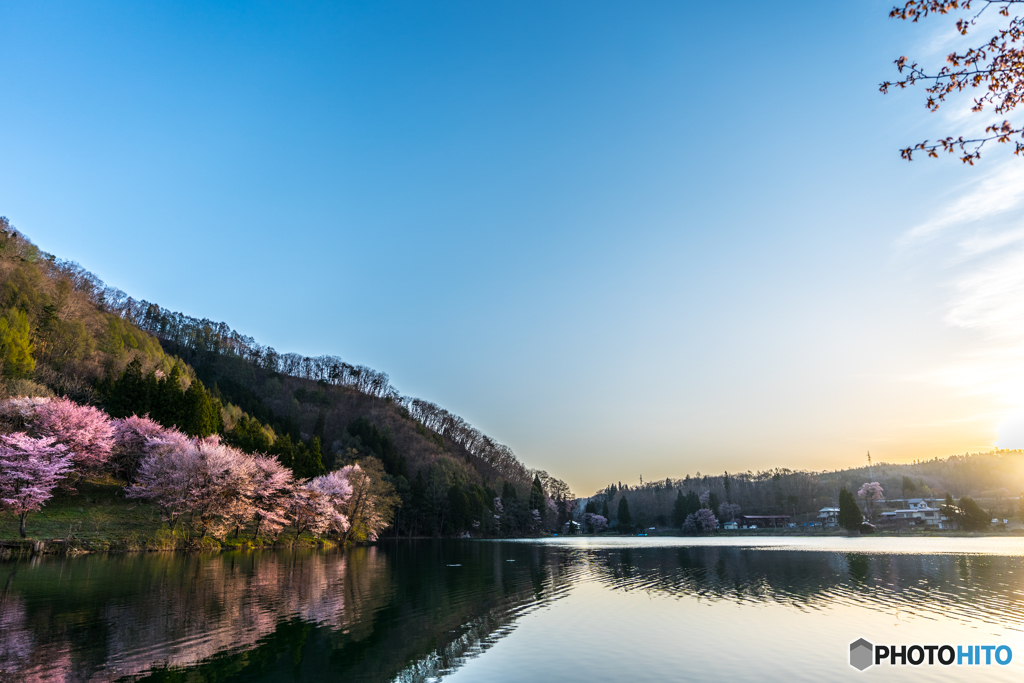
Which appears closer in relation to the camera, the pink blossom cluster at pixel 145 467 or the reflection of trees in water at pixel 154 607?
the reflection of trees in water at pixel 154 607

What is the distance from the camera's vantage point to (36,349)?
61.9m

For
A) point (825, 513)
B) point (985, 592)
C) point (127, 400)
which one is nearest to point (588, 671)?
point (985, 592)

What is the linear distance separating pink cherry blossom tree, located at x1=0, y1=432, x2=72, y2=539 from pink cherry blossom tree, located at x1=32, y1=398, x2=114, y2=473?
5.58 ft

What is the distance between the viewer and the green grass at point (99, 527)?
37.1 m

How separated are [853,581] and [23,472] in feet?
183

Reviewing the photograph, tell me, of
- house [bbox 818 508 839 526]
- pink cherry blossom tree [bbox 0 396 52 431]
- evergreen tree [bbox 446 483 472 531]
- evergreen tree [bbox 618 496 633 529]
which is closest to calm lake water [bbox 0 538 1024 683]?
pink cherry blossom tree [bbox 0 396 52 431]

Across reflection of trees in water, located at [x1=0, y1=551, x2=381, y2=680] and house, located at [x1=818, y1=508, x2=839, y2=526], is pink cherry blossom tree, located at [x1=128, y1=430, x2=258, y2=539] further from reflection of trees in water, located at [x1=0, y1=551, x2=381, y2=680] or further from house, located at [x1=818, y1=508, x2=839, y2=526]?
house, located at [x1=818, y1=508, x2=839, y2=526]

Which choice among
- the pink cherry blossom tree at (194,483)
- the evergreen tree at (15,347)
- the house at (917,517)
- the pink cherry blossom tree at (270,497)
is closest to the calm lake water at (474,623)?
the pink cherry blossom tree at (194,483)

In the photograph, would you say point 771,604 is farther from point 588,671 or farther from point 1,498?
point 1,498

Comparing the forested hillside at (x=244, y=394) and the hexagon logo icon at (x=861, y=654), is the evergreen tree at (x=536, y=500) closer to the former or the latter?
the forested hillside at (x=244, y=394)

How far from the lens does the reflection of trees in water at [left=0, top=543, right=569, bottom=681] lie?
12.6m

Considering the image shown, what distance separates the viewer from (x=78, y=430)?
4456cm

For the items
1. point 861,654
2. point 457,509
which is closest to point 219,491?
point 861,654

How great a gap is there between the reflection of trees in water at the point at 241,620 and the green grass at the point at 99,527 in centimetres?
665
